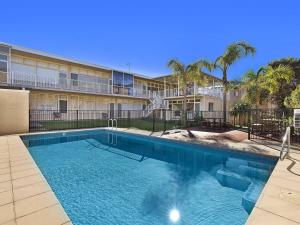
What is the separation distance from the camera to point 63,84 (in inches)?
803

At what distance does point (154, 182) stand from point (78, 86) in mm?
18195

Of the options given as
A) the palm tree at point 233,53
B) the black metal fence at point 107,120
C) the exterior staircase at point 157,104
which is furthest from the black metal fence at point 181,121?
the palm tree at point 233,53

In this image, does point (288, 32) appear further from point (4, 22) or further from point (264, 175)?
point (4, 22)

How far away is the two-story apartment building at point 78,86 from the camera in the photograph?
17484mm

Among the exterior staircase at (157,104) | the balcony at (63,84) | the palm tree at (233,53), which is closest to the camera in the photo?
the palm tree at (233,53)

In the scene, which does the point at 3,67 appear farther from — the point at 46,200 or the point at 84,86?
the point at 46,200

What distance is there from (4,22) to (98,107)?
12505 mm

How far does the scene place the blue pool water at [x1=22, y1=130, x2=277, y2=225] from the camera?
4082mm

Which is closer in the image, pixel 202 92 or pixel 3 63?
pixel 3 63

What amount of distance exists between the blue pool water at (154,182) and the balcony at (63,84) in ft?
30.6

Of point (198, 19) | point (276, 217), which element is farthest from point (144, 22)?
point (276, 217)

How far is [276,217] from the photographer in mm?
2975

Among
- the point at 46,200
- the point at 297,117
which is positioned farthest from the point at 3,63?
the point at 297,117

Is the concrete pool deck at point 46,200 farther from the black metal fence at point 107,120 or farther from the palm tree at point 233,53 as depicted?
the palm tree at point 233,53
